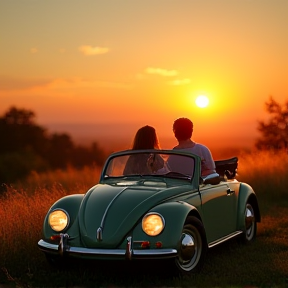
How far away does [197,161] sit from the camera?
826 cm

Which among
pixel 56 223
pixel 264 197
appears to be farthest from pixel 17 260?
pixel 264 197

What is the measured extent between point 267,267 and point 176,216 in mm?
1635

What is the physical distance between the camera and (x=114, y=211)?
7113 millimetres

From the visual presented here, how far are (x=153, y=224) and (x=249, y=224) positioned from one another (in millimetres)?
3140

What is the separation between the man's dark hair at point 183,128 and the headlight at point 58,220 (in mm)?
2307

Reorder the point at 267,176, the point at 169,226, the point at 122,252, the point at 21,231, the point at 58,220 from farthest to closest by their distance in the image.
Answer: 1. the point at 267,176
2. the point at 21,231
3. the point at 58,220
4. the point at 169,226
5. the point at 122,252

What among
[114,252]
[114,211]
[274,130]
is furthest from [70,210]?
[274,130]

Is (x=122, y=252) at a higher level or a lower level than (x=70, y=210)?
lower

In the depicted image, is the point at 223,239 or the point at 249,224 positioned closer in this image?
the point at 223,239

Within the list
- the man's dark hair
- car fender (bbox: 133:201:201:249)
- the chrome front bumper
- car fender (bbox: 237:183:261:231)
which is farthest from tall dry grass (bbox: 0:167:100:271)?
car fender (bbox: 237:183:261:231)

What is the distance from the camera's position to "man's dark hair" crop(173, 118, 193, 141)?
888 centimetres

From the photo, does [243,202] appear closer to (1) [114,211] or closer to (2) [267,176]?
(1) [114,211]

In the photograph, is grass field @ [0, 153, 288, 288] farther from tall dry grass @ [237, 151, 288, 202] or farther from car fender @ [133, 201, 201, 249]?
tall dry grass @ [237, 151, 288, 202]

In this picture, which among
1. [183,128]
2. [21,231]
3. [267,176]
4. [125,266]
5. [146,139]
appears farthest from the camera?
[267,176]
